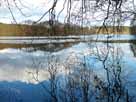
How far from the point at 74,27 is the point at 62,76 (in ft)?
37.6

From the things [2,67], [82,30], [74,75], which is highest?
[82,30]

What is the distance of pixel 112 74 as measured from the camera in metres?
12.4

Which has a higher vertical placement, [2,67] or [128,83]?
[128,83]

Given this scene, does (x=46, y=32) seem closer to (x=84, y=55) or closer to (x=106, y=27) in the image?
(x=106, y=27)

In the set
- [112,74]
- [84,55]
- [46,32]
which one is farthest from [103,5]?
[84,55]

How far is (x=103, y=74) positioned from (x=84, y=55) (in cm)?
112

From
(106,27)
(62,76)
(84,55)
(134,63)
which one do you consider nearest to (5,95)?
(62,76)

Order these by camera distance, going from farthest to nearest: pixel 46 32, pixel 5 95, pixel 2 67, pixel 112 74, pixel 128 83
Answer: pixel 2 67 → pixel 5 95 → pixel 128 83 → pixel 112 74 → pixel 46 32

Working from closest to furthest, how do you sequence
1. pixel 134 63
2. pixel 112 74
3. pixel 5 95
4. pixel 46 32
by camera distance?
pixel 46 32, pixel 112 74, pixel 5 95, pixel 134 63

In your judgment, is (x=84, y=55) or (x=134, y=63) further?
(x=134, y=63)

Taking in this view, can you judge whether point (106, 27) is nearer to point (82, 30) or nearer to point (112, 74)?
point (82, 30)

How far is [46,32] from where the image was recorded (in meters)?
3.01

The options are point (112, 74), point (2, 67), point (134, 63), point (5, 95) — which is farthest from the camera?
point (2, 67)

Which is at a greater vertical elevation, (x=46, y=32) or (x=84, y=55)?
(x=46, y=32)
